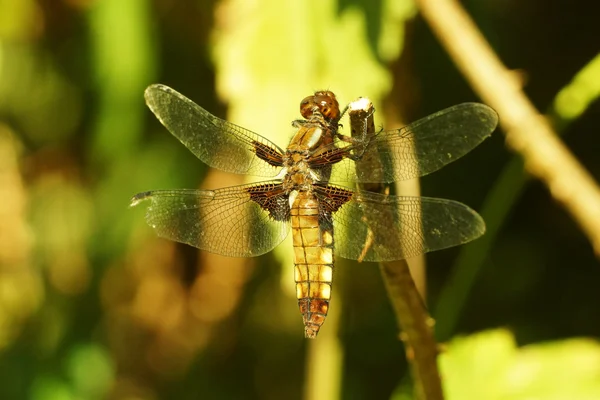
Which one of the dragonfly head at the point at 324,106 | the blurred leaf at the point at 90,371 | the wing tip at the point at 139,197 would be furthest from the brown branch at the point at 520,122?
the blurred leaf at the point at 90,371

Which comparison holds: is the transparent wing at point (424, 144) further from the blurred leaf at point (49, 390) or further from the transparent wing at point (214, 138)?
the blurred leaf at point (49, 390)

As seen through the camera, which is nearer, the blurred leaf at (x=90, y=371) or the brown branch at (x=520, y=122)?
the brown branch at (x=520, y=122)

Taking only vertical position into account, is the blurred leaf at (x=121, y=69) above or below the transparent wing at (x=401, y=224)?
above

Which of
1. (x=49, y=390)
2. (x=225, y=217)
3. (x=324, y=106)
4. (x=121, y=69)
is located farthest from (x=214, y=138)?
(x=49, y=390)

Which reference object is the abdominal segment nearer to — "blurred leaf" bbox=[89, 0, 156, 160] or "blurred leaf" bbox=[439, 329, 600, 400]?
"blurred leaf" bbox=[439, 329, 600, 400]

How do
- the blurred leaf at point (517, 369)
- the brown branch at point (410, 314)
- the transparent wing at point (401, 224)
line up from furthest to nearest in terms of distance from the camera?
the blurred leaf at point (517, 369)
the transparent wing at point (401, 224)
the brown branch at point (410, 314)

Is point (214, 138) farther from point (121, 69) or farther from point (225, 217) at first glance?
point (121, 69)

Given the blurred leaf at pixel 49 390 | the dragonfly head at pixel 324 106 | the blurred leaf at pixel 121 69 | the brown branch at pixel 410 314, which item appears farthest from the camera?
the blurred leaf at pixel 49 390
